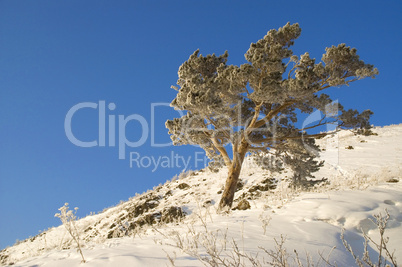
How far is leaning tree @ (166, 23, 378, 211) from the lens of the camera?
9.21 meters

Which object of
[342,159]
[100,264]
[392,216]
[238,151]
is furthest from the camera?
[342,159]

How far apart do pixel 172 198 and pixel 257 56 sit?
11244 mm

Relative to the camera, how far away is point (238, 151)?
11086 mm

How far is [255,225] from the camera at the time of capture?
17.6ft

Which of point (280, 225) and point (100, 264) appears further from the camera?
point (280, 225)

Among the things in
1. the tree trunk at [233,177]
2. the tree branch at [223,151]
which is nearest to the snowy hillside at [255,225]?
the tree trunk at [233,177]

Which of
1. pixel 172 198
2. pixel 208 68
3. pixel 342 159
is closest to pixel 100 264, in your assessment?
pixel 208 68

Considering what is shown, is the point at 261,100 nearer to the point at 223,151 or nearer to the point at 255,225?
the point at 223,151

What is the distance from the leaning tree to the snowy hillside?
2.11m

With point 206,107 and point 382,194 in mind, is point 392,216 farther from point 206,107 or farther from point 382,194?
point 206,107

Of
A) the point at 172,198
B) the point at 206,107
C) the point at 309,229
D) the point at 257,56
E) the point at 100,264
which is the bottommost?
the point at 172,198

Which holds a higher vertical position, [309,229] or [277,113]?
[277,113]

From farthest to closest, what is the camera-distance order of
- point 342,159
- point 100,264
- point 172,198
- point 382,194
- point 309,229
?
point 342,159 < point 172,198 < point 382,194 < point 309,229 < point 100,264

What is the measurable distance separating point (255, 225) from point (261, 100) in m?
5.41
